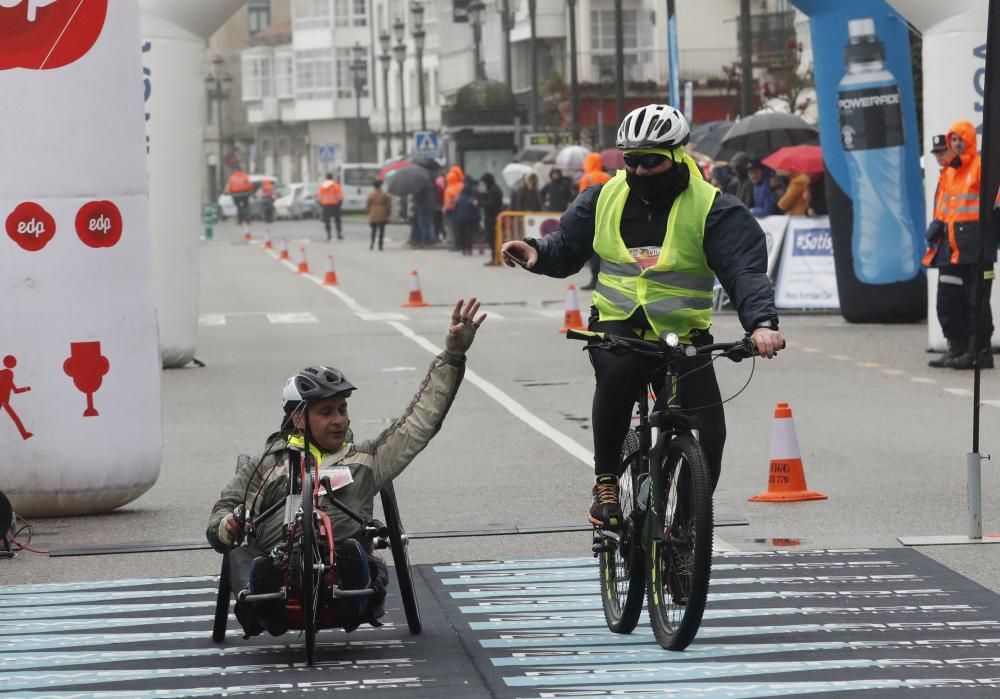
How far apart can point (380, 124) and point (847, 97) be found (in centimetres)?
9091

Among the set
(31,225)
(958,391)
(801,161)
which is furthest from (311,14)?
(31,225)

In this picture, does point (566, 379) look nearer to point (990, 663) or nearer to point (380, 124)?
point (990, 663)

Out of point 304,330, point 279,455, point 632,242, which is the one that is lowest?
point 304,330

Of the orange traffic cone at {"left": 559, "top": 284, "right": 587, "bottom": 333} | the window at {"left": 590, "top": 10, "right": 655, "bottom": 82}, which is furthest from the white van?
the orange traffic cone at {"left": 559, "top": 284, "right": 587, "bottom": 333}

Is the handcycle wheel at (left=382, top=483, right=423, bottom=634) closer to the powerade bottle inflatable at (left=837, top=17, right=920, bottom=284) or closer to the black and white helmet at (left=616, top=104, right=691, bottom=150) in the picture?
the black and white helmet at (left=616, top=104, right=691, bottom=150)

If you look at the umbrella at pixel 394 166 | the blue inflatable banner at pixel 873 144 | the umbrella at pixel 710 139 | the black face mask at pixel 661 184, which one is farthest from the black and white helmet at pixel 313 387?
the umbrella at pixel 394 166

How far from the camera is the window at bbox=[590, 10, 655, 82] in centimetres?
7869

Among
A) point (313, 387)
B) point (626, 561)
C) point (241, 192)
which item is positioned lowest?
point (241, 192)

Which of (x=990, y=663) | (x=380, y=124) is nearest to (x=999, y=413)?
(x=990, y=663)

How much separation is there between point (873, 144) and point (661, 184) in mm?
16078

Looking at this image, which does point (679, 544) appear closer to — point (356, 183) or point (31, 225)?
point (31, 225)

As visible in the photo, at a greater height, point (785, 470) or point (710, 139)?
point (710, 139)

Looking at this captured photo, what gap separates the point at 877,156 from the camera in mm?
23312

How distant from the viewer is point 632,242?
7.73m
